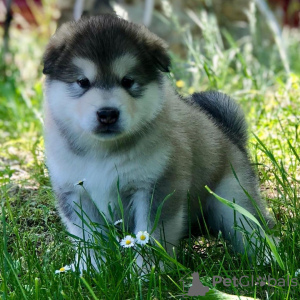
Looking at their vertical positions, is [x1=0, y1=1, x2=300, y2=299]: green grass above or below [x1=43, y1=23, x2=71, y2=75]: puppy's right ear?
below

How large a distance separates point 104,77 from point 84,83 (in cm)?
11

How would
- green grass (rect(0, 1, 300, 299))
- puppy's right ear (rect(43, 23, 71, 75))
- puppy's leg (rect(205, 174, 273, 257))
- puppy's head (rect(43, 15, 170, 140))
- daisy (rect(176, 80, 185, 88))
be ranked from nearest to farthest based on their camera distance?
green grass (rect(0, 1, 300, 299)), puppy's head (rect(43, 15, 170, 140)), puppy's right ear (rect(43, 23, 71, 75)), puppy's leg (rect(205, 174, 273, 257)), daisy (rect(176, 80, 185, 88))

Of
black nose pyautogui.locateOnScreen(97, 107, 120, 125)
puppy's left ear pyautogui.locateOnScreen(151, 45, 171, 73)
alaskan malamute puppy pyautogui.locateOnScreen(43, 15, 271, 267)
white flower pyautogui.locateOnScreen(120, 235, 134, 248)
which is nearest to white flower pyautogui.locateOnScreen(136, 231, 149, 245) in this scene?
white flower pyautogui.locateOnScreen(120, 235, 134, 248)

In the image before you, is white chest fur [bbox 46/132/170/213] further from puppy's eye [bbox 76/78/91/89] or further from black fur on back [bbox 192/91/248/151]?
black fur on back [bbox 192/91/248/151]

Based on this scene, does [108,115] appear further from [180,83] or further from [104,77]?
[180,83]

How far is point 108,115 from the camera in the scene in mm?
2543

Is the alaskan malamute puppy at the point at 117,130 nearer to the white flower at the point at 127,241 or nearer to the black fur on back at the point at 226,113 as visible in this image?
the white flower at the point at 127,241

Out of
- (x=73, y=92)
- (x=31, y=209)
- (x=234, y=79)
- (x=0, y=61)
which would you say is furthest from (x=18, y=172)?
(x=0, y=61)

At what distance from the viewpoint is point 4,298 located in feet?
7.40

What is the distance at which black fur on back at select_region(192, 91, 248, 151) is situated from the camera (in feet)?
11.7

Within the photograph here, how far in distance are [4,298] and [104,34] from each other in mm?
1294

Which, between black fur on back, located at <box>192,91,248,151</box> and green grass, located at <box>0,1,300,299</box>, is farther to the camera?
black fur on back, located at <box>192,91,248,151</box>

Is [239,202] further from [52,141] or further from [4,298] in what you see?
[4,298]

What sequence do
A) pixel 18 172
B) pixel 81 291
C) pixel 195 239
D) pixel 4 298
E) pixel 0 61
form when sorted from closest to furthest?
→ pixel 4 298 < pixel 81 291 < pixel 195 239 < pixel 18 172 < pixel 0 61
